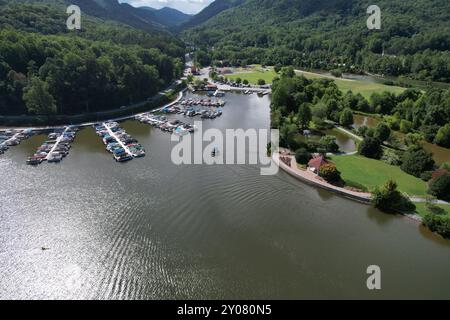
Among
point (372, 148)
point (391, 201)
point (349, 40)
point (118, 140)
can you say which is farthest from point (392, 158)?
point (349, 40)

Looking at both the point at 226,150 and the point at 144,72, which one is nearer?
the point at 226,150

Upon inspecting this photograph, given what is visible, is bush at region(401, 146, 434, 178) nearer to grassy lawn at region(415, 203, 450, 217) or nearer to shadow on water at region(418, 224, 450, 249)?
grassy lawn at region(415, 203, 450, 217)

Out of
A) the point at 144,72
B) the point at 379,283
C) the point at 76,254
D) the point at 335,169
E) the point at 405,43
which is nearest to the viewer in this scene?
the point at 379,283

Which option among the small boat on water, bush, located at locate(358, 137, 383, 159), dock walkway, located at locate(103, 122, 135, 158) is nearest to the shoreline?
bush, located at locate(358, 137, 383, 159)

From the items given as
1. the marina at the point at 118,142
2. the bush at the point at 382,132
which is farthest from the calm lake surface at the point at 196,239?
→ the bush at the point at 382,132

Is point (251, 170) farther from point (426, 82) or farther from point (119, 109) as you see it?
point (426, 82)

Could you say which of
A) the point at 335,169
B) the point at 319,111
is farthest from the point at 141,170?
the point at 319,111
